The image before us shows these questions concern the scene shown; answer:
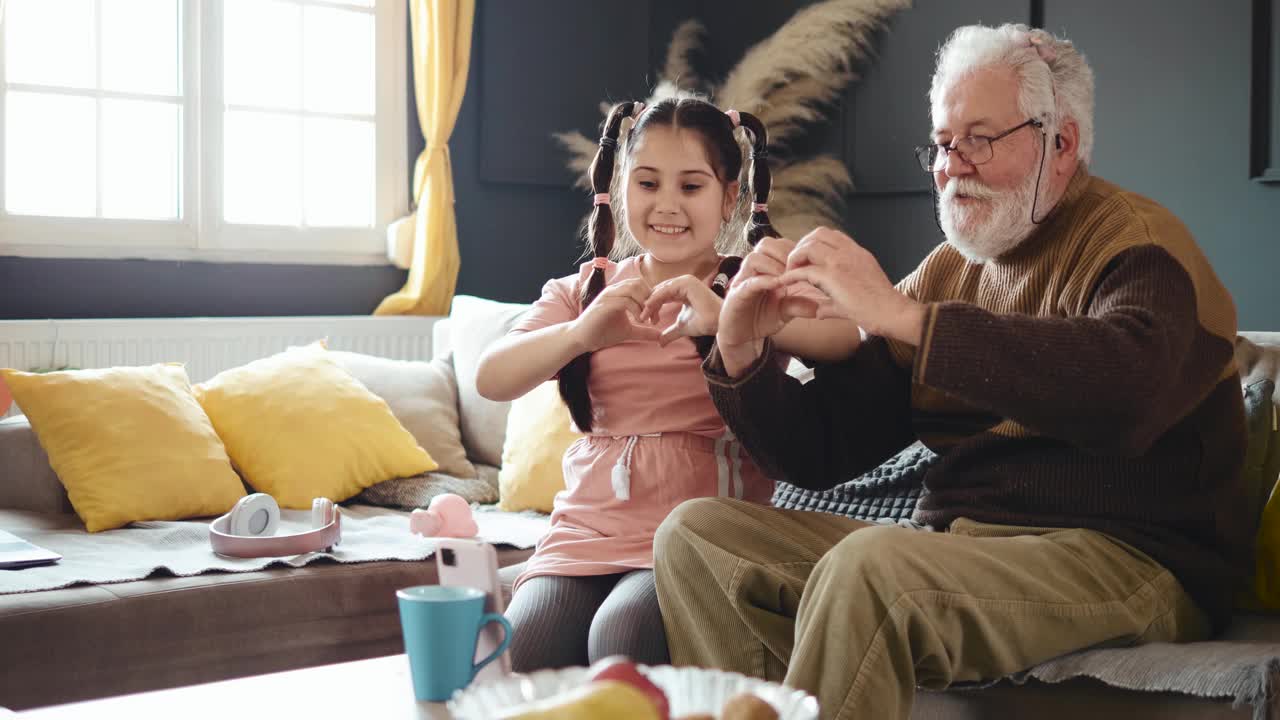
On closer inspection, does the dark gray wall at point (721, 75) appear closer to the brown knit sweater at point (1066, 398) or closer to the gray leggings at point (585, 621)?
the brown knit sweater at point (1066, 398)

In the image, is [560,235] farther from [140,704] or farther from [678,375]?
[140,704]

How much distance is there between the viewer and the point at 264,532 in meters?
2.44

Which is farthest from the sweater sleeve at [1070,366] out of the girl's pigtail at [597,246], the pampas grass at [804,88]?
the pampas grass at [804,88]

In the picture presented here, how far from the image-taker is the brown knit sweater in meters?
1.34

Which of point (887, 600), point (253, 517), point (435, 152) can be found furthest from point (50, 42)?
point (887, 600)

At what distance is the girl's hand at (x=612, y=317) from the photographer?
165 centimetres

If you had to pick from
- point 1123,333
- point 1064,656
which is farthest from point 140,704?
point 1123,333

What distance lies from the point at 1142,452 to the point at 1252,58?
2.30m

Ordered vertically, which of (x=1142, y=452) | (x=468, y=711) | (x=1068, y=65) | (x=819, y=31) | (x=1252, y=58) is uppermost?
(x=819, y=31)

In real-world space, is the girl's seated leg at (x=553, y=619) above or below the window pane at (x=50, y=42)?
below

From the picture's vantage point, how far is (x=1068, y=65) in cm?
168

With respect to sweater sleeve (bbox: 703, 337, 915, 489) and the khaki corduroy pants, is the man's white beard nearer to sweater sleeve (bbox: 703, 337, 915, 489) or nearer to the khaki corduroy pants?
sweater sleeve (bbox: 703, 337, 915, 489)

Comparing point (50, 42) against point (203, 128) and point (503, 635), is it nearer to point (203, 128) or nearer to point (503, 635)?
point (203, 128)

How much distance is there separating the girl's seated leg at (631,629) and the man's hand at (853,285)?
45 cm
